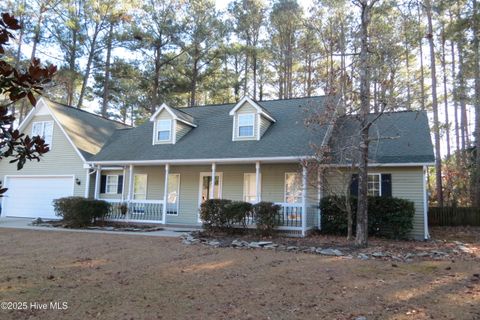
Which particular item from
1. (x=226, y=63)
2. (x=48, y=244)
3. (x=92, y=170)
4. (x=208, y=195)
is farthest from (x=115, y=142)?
(x=226, y=63)

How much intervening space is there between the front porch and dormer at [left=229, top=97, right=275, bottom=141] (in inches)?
50.7

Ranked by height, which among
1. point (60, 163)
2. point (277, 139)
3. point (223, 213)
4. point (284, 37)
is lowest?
point (223, 213)

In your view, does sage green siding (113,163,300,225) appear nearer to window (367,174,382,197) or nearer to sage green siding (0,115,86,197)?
sage green siding (0,115,86,197)

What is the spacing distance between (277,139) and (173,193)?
18.0 ft

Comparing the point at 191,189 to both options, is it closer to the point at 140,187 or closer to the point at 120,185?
the point at 140,187

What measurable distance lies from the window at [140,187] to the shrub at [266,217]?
716 centimetres

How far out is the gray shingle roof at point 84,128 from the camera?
18.5 m

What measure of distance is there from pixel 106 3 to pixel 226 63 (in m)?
9.92

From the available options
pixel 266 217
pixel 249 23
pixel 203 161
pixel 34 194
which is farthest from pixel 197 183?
pixel 249 23

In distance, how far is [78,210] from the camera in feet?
48.1

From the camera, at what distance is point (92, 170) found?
58.1ft

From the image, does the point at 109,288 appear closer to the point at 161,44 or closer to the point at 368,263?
the point at 368,263

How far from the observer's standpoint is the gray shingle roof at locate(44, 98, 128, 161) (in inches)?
728

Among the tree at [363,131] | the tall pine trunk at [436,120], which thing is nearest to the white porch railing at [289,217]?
the tree at [363,131]
